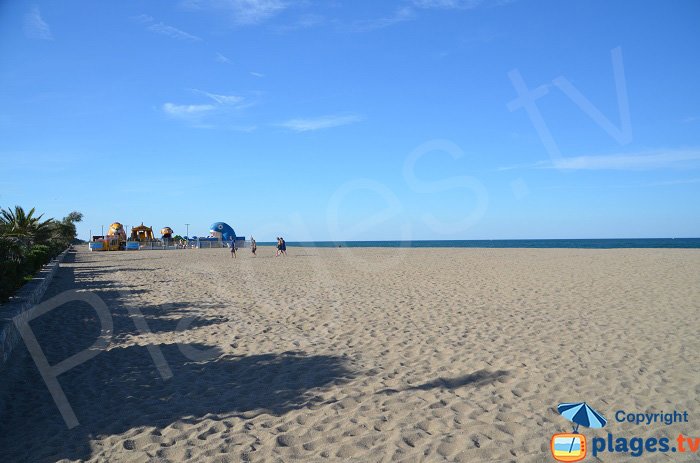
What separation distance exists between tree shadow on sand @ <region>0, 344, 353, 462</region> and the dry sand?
0.02 metres

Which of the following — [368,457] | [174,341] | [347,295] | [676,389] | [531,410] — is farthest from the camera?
[347,295]

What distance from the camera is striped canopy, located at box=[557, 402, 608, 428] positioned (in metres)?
4.08

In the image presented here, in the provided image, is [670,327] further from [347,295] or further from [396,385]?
[347,295]

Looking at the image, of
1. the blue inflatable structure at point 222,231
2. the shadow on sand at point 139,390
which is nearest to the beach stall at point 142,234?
the blue inflatable structure at point 222,231

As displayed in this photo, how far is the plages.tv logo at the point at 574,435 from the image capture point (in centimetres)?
359

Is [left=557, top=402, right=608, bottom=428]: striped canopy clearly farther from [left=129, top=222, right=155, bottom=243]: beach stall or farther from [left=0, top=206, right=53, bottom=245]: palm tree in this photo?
[left=129, top=222, right=155, bottom=243]: beach stall

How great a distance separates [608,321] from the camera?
26.0ft

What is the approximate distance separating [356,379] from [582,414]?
2.39m

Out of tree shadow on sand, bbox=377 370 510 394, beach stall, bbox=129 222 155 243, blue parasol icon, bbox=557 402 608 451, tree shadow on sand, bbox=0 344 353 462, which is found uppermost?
beach stall, bbox=129 222 155 243

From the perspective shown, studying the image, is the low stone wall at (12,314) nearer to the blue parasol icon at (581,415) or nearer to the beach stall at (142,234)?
the blue parasol icon at (581,415)

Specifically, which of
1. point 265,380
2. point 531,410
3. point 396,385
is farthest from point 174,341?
point 531,410

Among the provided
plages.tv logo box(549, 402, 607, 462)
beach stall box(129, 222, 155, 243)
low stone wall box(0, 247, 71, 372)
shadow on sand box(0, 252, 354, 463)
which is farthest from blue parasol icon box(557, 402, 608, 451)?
beach stall box(129, 222, 155, 243)

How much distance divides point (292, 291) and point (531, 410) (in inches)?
351

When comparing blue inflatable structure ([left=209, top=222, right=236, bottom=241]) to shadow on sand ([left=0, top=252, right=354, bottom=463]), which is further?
blue inflatable structure ([left=209, top=222, right=236, bottom=241])
